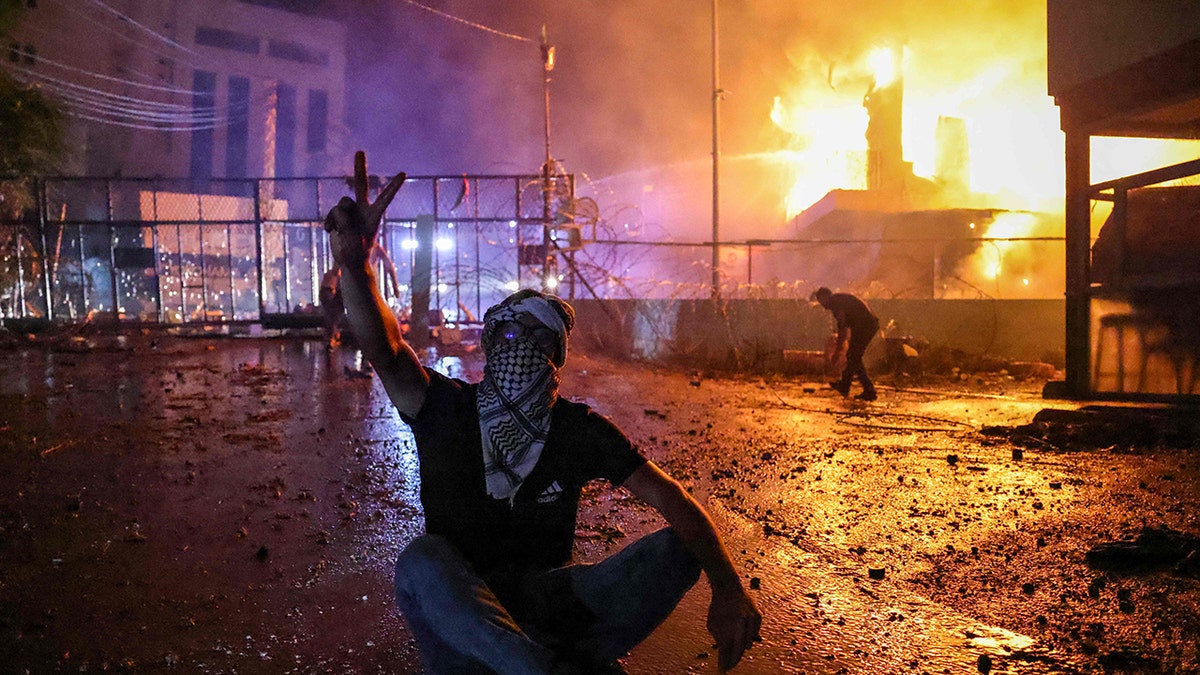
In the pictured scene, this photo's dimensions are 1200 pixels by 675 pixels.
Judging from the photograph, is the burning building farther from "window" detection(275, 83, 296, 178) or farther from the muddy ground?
"window" detection(275, 83, 296, 178)

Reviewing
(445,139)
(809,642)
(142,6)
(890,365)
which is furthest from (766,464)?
(445,139)

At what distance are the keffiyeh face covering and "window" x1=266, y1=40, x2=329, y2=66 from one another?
36486mm

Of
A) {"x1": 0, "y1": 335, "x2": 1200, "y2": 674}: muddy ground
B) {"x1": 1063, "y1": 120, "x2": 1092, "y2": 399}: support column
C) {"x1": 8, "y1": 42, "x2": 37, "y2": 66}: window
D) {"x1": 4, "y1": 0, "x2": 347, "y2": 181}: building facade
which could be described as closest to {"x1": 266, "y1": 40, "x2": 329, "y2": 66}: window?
{"x1": 4, "y1": 0, "x2": 347, "y2": 181}: building facade

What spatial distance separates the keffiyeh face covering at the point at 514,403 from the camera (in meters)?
2.12

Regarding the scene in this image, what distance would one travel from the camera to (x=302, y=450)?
617 centimetres

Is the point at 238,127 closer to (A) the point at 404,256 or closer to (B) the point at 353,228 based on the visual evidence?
(A) the point at 404,256

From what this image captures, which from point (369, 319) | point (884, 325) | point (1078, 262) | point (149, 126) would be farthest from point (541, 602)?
point (149, 126)

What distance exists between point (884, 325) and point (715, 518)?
10705mm

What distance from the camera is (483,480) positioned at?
215 cm

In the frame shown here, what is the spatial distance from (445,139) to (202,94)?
1413 centimetres

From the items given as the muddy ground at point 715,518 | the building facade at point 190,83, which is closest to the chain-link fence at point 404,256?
the building facade at point 190,83

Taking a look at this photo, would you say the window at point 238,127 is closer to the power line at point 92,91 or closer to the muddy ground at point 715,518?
the power line at point 92,91

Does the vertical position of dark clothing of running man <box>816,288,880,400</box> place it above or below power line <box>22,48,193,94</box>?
below

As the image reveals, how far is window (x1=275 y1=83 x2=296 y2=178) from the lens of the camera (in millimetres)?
33781
